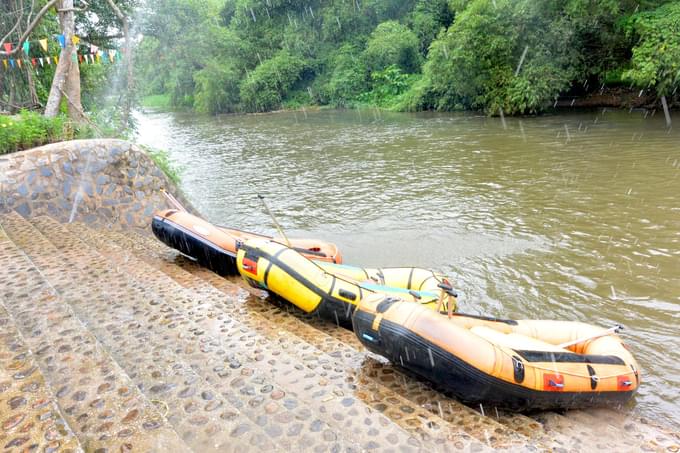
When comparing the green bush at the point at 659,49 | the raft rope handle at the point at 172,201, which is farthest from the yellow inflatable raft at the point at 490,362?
the green bush at the point at 659,49

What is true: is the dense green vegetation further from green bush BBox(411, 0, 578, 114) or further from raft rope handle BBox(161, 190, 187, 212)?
raft rope handle BBox(161, 190, 187, 212)

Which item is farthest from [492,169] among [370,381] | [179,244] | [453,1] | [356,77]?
[356,77]

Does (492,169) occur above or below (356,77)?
below

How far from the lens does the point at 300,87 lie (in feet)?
114

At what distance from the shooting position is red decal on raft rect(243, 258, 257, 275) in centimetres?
458

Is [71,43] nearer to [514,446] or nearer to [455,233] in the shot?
[455,233]

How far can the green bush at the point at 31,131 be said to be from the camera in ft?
23.6

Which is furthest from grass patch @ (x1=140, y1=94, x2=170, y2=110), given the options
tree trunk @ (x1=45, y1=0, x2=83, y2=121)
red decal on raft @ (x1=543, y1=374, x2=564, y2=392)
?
red decal on raft @ (x1=543, y1=374, x2=564, y2=392)

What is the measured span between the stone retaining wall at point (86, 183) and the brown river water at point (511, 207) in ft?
6.07

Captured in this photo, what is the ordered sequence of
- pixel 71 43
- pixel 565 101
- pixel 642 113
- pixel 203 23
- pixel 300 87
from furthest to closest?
pixel 300 87 < pixel 203 23 < pixel 565 101 < pixel 642 113 < pixel 71 43

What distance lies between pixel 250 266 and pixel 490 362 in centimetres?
241

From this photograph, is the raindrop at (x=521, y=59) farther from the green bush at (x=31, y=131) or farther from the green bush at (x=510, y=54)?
the green bush at (x=31, y=131)

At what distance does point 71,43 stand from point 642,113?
16584 millimetres

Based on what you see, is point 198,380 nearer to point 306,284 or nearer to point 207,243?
point 306,284
